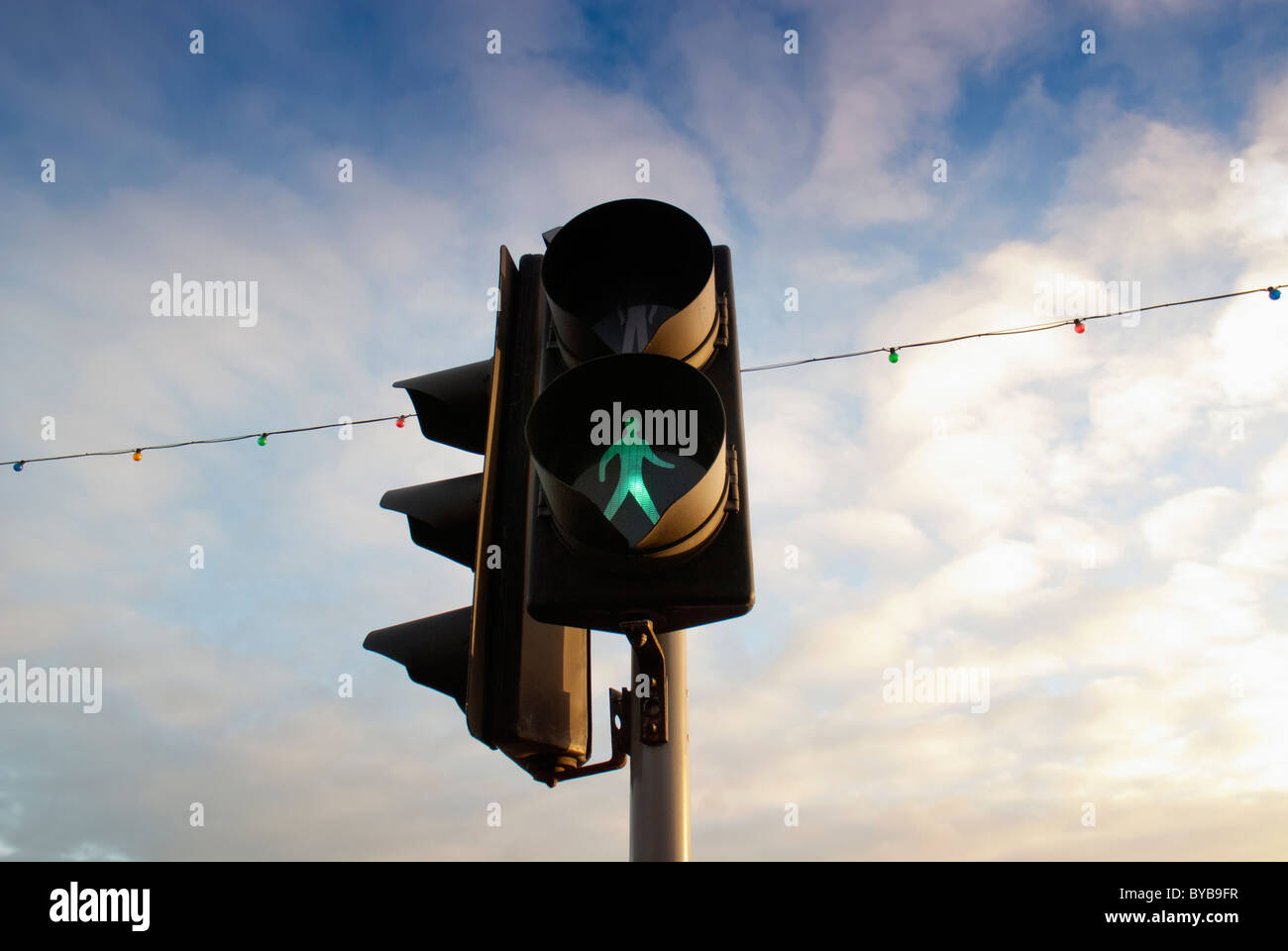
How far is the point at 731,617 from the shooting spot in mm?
1577

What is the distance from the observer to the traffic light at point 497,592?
171cm

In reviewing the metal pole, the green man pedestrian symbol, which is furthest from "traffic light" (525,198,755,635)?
the metal pole

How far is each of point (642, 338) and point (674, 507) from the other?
51 centimetres

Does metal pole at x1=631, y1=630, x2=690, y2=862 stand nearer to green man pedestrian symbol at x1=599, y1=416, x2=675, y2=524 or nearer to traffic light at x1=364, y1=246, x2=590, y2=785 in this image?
traffic light at x1=364, y1=246, x2=590, y2=785

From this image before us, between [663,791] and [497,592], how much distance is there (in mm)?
519

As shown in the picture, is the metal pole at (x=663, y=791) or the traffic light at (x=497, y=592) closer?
the metal pole at (x=663, y=791)

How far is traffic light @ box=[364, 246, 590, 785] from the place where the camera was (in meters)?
1.71

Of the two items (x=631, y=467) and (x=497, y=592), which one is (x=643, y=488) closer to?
(x=631, y=467)

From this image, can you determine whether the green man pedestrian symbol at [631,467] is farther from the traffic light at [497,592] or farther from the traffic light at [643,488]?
the traffic light at [497,592]

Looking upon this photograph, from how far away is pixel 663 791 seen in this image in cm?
158

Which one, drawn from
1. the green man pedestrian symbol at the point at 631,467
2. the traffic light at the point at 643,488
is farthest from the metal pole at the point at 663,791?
the green man pedestrian symbol at the point at 631,467

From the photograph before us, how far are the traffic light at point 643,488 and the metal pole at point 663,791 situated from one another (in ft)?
0.59

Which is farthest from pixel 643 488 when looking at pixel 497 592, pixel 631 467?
pixel 497 592
